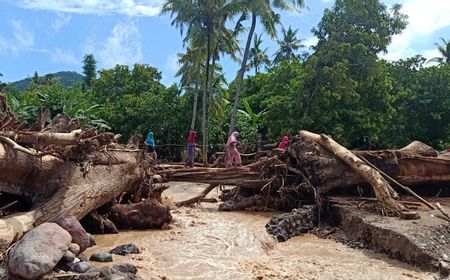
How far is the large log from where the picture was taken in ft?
20.3

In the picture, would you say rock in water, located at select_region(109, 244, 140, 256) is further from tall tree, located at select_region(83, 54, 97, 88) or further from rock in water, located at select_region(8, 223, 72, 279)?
tall tree, located at select_region(83, 54, 97, 88)

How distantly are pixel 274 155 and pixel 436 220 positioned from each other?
485cm

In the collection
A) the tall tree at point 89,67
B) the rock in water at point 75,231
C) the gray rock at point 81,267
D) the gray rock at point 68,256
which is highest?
the tall tree at point 89,67

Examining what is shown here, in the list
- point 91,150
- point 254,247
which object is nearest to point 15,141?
point 91,150

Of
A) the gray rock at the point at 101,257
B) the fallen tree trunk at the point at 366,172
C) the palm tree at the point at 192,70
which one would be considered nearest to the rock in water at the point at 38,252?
the gray rock at the point at 101,257

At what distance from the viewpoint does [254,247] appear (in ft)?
25.4

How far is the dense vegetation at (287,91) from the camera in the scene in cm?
1967

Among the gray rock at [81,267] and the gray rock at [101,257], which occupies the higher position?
the gray rock at [81,267]

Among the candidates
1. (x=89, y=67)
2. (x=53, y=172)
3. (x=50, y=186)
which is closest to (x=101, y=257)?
(x=50, y=186)

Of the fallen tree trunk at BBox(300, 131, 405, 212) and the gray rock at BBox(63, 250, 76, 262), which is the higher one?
the fallen tree trunk at BBox(300, 131, 405, 212)

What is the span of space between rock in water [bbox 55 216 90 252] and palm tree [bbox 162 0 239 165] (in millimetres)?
16337

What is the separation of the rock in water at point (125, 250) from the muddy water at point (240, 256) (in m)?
0.14

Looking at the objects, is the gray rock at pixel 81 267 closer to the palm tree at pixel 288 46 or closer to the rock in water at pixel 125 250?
the rock in water at pixel 125 250

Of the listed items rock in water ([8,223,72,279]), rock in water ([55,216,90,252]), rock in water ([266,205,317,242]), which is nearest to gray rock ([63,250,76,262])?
rock in water ([8,223,72,279])
